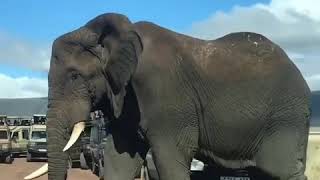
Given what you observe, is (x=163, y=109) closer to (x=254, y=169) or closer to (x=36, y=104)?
(x=254, y=169)

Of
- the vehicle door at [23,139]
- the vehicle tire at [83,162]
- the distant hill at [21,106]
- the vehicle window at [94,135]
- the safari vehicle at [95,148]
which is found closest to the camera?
the safari vehicle at [95,148]

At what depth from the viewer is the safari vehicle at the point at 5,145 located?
3759 centimetres

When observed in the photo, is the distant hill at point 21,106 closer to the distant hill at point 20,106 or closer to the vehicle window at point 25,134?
the distant hill at point 20,106

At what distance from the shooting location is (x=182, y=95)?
279 inches

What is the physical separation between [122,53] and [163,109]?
684 mm

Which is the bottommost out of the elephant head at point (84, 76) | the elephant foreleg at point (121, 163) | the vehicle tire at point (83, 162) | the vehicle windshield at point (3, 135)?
the vehicle tire at point (83, 162)

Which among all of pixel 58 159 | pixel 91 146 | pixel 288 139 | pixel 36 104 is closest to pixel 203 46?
pixel 288 139

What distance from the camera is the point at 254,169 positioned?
750 cm

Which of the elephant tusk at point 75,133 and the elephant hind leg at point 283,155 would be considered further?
the elephant hind leg at point 283,155

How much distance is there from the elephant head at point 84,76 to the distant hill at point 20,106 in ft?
208

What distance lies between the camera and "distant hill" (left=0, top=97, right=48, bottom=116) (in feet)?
232

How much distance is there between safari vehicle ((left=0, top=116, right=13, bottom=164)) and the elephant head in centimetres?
3128

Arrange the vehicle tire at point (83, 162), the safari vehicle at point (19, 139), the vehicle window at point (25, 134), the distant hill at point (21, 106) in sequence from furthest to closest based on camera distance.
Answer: the distant hill at point (21, 106) → the vehicle window at point (25, 134) → the safari vehicle at point (19, 139) → the vehicle tire at point (83, 162)

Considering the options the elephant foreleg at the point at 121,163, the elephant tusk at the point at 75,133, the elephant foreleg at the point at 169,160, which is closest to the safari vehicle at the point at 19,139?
the elephant foreleg at the point at 121,163
